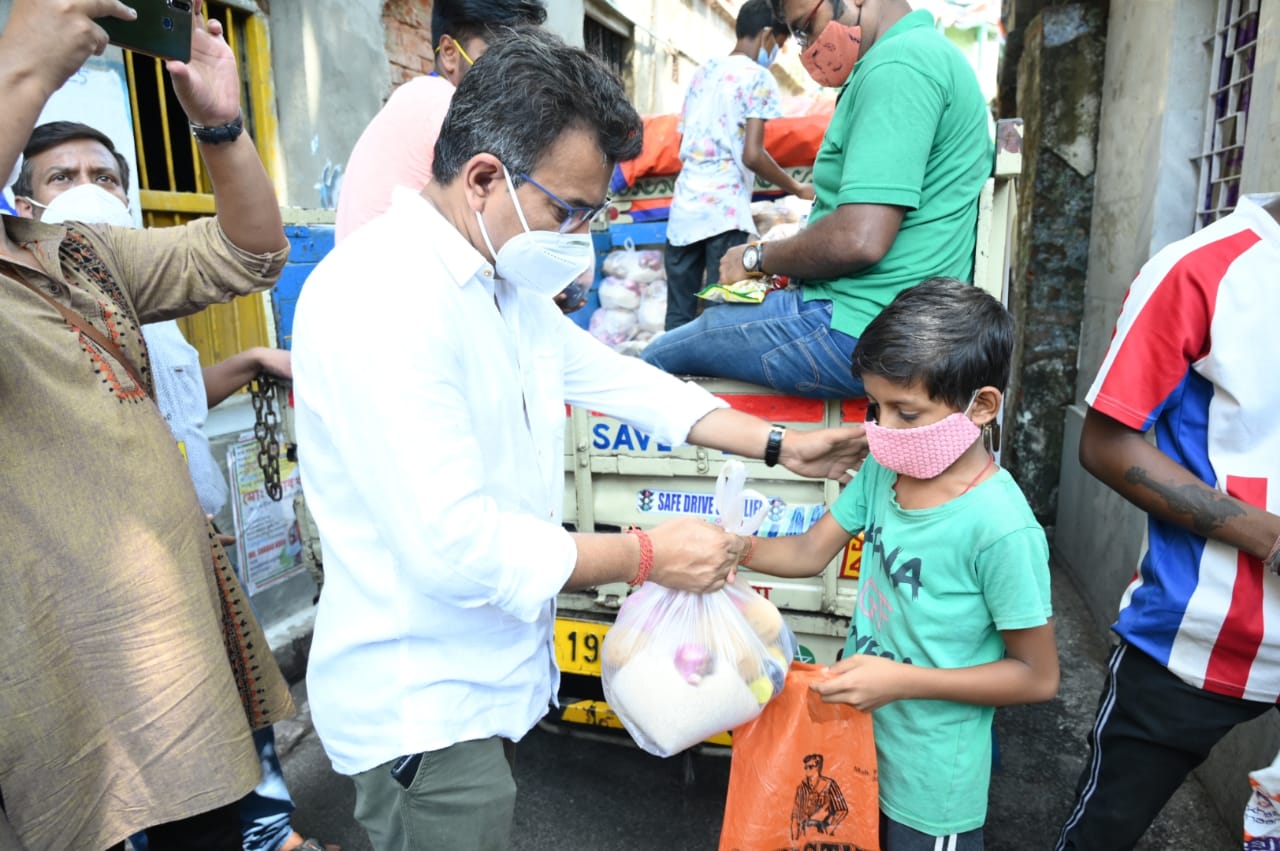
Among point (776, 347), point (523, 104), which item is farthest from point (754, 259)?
point (523, 104)

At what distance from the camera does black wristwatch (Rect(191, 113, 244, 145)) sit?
1505 millimetres

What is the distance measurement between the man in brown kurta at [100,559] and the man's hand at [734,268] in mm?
1365

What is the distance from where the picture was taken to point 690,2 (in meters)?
11.4

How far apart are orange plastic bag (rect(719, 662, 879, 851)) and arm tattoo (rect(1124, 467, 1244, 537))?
741mm

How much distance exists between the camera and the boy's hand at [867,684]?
56.1 inches

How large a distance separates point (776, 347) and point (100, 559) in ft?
5.23

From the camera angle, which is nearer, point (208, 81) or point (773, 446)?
point (208, 81)

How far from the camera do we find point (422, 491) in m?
1.13

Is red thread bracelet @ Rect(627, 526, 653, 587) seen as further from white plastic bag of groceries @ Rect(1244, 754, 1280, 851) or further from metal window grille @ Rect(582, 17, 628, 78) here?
metal window grille @ Rect(582, 17, 628, 78)

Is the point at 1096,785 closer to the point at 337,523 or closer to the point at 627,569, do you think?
the point at 627,569

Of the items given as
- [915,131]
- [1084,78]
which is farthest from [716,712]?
[1084,78]

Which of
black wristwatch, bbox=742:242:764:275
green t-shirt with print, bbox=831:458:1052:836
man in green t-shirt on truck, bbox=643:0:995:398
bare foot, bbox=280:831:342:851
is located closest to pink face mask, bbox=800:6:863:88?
man in green t-shirt on truck, bbox=643:0:995:398

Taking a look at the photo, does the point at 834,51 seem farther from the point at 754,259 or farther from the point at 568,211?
the point at 568,211

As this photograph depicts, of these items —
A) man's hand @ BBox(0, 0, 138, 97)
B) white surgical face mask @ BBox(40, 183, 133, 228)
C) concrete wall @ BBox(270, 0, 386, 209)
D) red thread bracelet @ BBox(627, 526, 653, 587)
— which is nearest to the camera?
man's hand @ BBox(0, 0, 138, 97)
